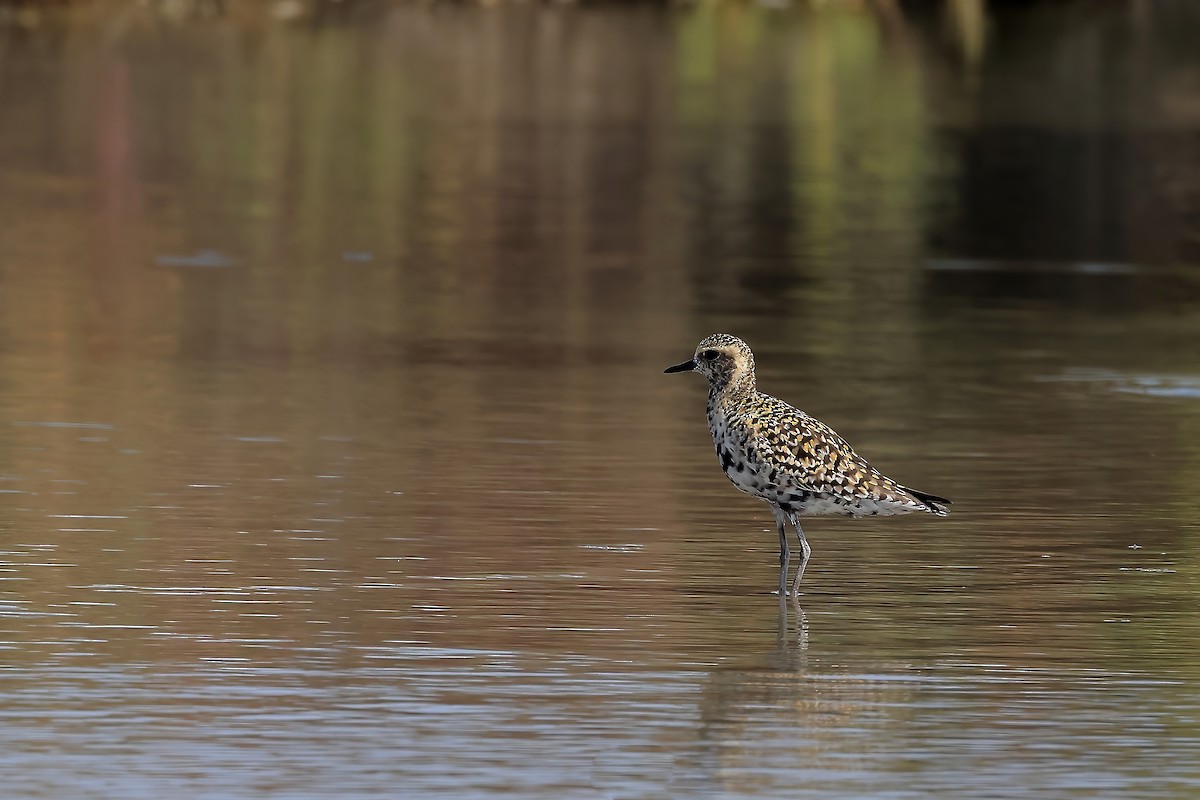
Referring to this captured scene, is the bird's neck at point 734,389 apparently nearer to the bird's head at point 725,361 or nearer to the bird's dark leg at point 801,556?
the bird's head at point 725,361

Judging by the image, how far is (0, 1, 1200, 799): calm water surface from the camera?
8945 millimetres

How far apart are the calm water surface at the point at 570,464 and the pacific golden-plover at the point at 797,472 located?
28 cm

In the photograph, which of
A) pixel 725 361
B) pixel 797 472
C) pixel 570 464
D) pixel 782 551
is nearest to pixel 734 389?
pixel 725 361

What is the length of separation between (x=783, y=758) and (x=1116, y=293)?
16252 millimetres

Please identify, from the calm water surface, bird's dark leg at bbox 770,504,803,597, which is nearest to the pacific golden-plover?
bird's dark leg at bbox 770,504,803,597

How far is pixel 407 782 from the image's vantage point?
8297mm

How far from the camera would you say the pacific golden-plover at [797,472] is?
11.7 m

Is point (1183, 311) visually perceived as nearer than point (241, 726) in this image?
No

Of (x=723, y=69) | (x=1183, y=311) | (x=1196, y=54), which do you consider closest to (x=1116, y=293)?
(x=1183, y=311)

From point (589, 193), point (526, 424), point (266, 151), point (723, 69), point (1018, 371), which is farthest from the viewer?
point (723, 69)

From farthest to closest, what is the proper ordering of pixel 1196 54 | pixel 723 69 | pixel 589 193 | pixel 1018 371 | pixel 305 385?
pixel 1196 54
pixel 723 69
pixel 589 193
pixel 1018 371
pixel 305 385

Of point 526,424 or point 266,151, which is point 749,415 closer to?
point 526,424

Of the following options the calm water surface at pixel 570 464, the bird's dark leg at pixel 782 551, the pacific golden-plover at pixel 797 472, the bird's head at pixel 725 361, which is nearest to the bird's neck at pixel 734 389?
the bird's head at pixel 725 361

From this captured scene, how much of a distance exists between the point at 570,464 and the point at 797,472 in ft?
10.6
